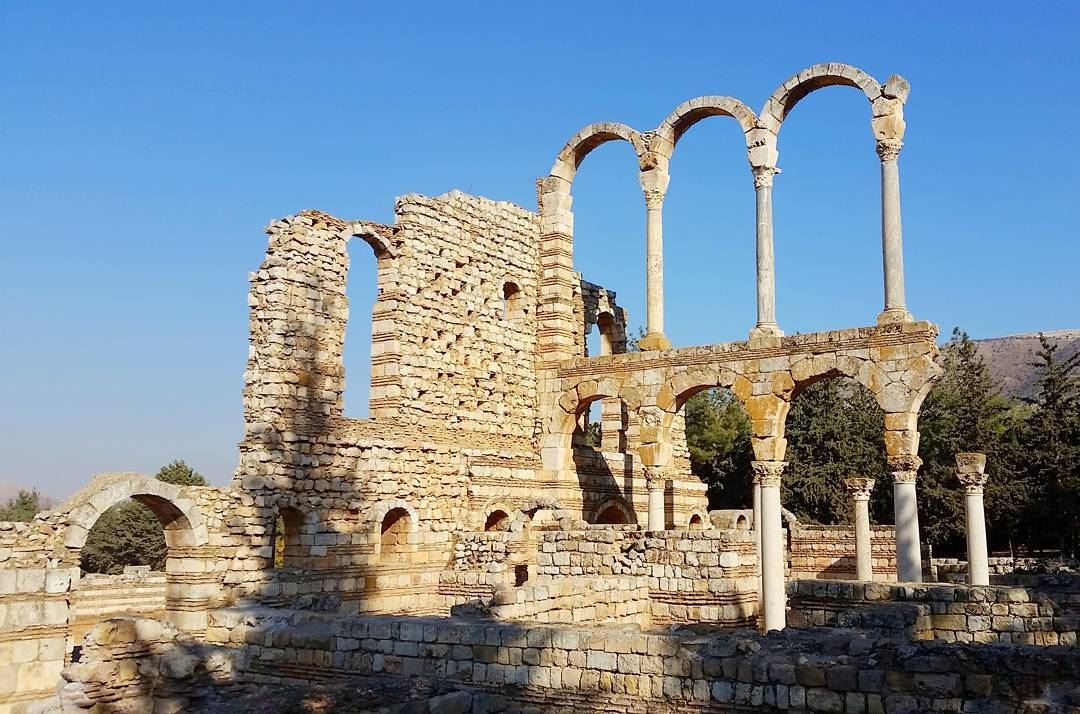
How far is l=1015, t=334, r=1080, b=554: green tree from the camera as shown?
99.4 ft

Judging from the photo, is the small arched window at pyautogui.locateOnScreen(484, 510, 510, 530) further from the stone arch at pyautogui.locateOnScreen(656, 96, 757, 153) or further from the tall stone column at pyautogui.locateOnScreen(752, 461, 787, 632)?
the stone arch at pyautogui.locateOnScreen(656, 96, 757, 153)

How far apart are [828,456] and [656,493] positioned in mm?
16837

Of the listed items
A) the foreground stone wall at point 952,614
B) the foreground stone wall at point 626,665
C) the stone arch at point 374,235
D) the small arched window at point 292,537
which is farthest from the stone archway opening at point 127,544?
the foreground stone wall at point 952,614

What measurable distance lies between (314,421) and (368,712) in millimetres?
9571

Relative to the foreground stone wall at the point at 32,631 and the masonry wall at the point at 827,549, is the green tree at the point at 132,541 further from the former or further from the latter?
the foreground stone wall at the point at 32,631

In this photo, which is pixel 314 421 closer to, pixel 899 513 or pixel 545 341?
pixel 545 341

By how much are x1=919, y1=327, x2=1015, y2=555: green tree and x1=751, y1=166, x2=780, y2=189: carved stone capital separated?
1147cm

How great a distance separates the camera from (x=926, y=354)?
1894 centimetres

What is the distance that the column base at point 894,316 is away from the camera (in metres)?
19.3

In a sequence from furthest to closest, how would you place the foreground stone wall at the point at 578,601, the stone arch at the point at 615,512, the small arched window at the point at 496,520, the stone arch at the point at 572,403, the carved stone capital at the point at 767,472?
the stone arch at the point at 615,512, the stone arch at the point at 572,403, the small arched window at the point at 496,520, the carved stone capital at the point at 767,472, the foreground stone wall at the point at 578,601

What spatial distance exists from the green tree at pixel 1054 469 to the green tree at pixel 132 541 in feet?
88.2

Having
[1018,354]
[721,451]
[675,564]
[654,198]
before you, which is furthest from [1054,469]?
[1018,354]

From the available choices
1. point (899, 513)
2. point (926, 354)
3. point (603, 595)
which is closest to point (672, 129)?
point (926, 354)

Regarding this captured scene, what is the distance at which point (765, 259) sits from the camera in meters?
21.5
